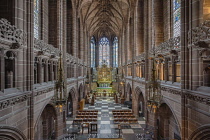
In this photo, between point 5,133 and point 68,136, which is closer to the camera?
point 5,133

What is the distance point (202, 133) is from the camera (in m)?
6.78

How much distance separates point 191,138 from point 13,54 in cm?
893

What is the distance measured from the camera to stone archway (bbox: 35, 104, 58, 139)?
13.2 metres

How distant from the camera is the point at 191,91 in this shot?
25.1 feet

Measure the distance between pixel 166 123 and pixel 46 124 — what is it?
10717mm

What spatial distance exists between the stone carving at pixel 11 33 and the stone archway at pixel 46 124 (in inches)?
275

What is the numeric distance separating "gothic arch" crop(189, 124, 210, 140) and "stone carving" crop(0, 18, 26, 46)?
8.52m

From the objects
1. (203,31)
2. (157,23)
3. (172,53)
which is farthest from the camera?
(157,23)

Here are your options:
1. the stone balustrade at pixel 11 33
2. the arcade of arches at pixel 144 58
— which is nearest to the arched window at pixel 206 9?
the arcade of arches at pixel 144 58

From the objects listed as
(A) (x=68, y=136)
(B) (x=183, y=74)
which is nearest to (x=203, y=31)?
(B) (x=183, y=74)

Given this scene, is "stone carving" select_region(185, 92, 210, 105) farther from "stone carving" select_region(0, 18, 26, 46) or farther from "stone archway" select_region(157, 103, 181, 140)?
"stone carving" select_region(0, 18, 26, 46)

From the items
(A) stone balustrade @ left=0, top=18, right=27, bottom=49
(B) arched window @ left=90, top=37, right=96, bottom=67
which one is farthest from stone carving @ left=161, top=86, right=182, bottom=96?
(B) arched window @ left=90, top=37, right=96, bottom=67

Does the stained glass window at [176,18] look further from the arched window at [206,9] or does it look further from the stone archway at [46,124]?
the stone archway at [46,124]

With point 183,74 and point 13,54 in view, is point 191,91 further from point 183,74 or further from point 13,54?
point 13,54
